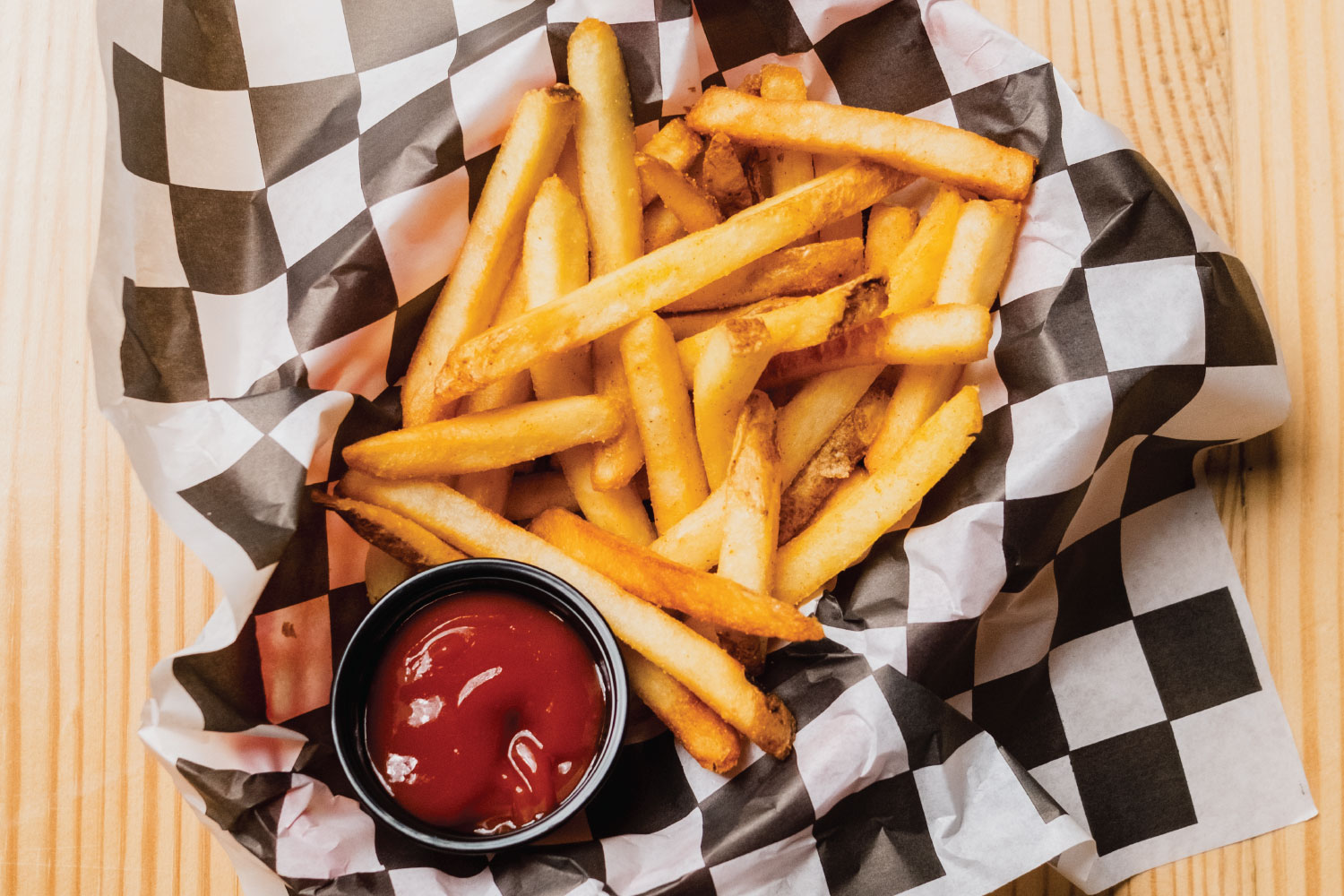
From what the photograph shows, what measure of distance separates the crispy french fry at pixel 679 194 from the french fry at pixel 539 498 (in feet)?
1.68

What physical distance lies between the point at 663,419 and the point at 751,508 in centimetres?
21

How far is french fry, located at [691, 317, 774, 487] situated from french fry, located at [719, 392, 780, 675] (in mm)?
45

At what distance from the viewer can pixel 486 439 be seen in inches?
55.9

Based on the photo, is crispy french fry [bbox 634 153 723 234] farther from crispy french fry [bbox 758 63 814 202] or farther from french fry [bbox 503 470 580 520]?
french fry [bbox 503 470 580 520]

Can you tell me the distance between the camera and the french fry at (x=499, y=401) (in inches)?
60.3

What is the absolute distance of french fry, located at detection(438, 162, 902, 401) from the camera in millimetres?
1358

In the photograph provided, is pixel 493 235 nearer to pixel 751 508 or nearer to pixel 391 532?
pixel 391 532

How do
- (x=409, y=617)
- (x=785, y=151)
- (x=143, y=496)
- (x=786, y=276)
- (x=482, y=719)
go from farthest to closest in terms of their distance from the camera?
1. (x=143, y=496)
2. (x=785, y=151)
3. (x=786, y=276)
4. (x=409, y=617)
5. (x=482, y=719)

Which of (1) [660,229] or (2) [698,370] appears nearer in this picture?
(2) [698,370]

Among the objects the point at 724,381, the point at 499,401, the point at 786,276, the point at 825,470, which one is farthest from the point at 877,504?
the point at 499,401

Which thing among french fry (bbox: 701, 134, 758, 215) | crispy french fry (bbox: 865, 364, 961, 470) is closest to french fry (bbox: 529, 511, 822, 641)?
crispy french fry (bbox: 865, 364, 961, 470)

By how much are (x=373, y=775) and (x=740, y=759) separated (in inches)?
22.4

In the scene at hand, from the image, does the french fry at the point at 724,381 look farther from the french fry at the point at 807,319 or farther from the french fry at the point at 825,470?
the french fry at the point at 825,470

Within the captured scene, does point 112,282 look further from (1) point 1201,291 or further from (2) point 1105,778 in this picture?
(2) point 1105,778
